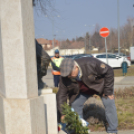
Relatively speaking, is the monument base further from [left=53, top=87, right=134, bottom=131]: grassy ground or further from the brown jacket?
[left=53, top=87, right=134, bottom=131]: grassy ground

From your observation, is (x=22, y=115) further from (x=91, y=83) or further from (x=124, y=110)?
(x=124, y=110)

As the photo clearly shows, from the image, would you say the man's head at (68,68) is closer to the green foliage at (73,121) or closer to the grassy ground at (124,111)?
the green foliage at (73,121)

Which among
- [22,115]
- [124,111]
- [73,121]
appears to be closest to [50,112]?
[73,121]

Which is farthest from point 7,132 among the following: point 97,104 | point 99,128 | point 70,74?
point 97,104

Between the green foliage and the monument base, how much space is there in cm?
44

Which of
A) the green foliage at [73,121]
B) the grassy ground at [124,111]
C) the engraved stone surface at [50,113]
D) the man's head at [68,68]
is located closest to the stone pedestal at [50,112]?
the engraved stone surface at [50,113]

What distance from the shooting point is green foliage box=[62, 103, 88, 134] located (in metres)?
3.35

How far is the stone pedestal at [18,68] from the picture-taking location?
2.91 m

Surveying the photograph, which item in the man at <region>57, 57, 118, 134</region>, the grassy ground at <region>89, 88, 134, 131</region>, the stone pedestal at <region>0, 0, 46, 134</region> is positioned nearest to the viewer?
the stone pedestal at <region>0, 0, 46, 134</region>

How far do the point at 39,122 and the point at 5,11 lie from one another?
4.94 feet

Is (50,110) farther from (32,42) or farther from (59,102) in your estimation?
(32,42)

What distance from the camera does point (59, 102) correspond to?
390cm

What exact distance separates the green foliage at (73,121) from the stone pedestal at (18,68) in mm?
467

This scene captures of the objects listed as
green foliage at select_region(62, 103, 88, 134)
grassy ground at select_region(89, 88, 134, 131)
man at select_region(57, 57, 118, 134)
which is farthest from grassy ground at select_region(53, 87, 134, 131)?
green foliage at select_region(62, 103, 88, 134)
